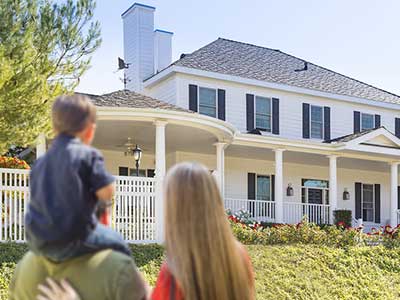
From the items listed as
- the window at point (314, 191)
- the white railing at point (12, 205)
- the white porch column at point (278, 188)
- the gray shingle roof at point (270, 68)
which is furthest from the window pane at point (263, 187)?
the white railing at point (12, 205)

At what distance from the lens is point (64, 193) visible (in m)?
1.85

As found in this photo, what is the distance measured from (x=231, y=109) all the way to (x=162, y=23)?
15.3ft

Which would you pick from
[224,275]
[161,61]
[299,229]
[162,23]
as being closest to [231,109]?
[161,61]

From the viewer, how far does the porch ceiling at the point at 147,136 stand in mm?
11989

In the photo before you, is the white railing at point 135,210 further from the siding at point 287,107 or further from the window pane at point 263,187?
the window pane at point 263,187

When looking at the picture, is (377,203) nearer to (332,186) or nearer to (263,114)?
(332,186)

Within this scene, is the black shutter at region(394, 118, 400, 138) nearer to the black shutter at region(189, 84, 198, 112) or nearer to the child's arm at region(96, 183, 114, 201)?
the black shutter at region(189, 84, 198, 112)

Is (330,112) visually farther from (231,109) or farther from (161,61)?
(161,61)

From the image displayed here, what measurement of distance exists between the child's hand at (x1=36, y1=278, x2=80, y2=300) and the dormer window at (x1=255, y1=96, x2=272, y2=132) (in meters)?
16.2

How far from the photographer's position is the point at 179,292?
2.07 meters

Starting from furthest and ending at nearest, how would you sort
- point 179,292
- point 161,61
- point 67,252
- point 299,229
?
point 161,61
point 299,229
point 179,292
point 67,252

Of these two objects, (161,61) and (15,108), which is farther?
(161,61)

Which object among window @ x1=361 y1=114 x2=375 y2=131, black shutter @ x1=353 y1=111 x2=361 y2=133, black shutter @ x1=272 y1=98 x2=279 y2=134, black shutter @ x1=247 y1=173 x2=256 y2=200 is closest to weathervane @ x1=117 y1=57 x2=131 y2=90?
black shutter @ x1=272 y1=98 x2=279 y2=134

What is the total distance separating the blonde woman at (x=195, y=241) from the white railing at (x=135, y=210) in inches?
325
